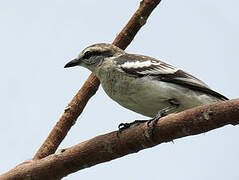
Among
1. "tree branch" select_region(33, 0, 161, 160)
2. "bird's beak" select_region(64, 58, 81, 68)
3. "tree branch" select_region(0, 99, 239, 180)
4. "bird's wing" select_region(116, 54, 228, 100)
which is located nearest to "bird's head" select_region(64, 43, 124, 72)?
"bird's beak" select_region(64, 58, 81, 68)

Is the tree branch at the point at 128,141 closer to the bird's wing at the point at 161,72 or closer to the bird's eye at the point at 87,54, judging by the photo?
the bird's wing at the point at 161,72

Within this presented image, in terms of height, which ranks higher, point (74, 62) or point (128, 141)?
point (74, 62)

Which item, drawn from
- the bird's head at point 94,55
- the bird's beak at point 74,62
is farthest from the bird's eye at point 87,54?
the bird's beak at point 74,62

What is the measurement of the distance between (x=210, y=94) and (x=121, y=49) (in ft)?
6.62

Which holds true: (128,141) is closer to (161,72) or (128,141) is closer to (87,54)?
(161,72)

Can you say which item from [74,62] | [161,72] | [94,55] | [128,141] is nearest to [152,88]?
[161,72]

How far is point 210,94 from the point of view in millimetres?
7113

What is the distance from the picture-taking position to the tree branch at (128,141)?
16.3ft

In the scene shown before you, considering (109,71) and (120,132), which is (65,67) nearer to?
(109,71)

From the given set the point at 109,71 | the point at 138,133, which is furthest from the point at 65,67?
the point at 138,133

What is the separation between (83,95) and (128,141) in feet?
6.78

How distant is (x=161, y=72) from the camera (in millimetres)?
7344

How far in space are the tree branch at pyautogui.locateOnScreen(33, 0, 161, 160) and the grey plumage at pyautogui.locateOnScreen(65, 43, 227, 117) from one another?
420 millimetres

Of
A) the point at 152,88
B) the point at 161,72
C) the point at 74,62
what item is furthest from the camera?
the point at 74,62
